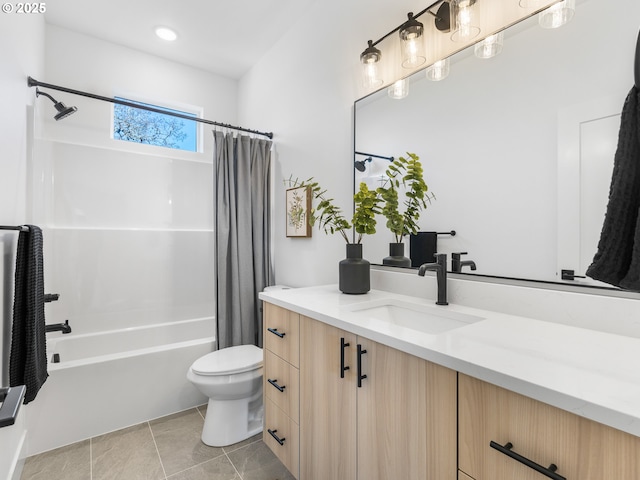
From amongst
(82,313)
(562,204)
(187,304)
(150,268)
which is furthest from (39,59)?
(562,204)

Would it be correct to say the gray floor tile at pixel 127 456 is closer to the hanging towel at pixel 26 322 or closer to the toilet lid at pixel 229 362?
the toilet lid at pixel 229 362

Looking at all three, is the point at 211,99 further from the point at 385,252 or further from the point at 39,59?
the point at 385,252

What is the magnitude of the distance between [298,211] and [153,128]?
65.6 inches

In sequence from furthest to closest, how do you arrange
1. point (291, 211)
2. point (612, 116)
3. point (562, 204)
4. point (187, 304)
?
point (187, 304) < point (291, 211) < point (562, 204) < point (612, 116)

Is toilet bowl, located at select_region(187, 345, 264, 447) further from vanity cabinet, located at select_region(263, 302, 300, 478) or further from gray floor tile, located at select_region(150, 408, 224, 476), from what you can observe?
vanity cabinet, located at select_region(263, 302, 300, 478)

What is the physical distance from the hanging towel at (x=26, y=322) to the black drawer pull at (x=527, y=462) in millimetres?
1688

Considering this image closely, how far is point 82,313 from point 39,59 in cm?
179

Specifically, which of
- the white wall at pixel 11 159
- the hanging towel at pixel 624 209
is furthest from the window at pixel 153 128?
the hanging towel at pixel 624 209

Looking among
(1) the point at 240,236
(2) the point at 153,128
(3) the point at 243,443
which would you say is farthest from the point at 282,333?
(2) the point at 153,128

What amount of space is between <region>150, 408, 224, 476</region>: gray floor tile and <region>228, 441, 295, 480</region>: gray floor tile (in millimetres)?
124

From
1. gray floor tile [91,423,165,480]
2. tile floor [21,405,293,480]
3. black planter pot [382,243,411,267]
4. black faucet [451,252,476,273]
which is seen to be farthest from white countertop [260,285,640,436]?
gray floor tile [91,423,165,480]

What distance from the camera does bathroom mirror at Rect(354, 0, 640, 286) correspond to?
1027mm

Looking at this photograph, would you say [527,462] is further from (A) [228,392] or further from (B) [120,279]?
(B) [120,279]

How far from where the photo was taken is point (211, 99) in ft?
10.3
